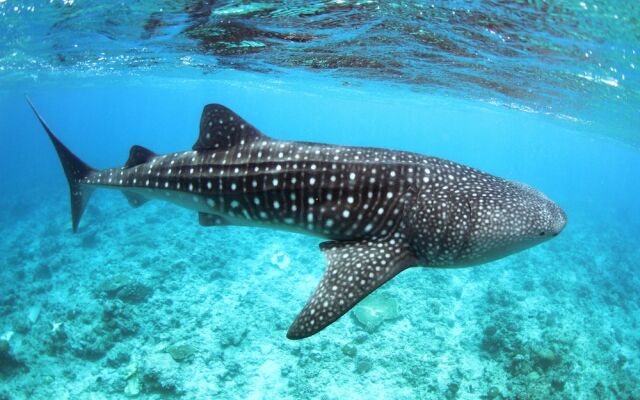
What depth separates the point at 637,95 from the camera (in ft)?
58.4

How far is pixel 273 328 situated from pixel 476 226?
7970mm

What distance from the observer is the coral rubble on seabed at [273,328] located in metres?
9.26

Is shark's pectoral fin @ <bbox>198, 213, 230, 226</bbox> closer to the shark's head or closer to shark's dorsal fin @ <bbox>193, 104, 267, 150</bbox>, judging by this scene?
shark's dorsal fin @ <bbox>193, 104, 267, 150</bbox>

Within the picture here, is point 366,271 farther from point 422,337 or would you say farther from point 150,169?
point 422,337

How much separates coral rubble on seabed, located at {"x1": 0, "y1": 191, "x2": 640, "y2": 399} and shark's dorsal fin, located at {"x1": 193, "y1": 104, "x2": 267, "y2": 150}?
242 inches

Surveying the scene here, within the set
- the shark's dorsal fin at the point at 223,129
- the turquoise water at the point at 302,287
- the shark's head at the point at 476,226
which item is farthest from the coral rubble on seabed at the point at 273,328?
the shark's dorsal fin at the point at 223,129

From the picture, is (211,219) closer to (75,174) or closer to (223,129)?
(223,129)

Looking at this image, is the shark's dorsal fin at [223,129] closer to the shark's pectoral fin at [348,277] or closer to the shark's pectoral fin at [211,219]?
the shark's pectoral fin at [211,219]

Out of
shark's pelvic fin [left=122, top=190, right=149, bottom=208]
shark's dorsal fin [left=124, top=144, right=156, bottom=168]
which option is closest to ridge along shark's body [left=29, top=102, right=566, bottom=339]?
shark's dorsal fin [left=124, top=144, right=156, bottom=168]

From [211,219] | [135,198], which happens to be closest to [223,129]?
[211,219]

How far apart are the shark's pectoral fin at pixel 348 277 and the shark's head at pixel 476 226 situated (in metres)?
0.33

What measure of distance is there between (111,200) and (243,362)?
65.7 ft

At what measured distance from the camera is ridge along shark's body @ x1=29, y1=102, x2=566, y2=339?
175 inches

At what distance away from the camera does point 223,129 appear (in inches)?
219
